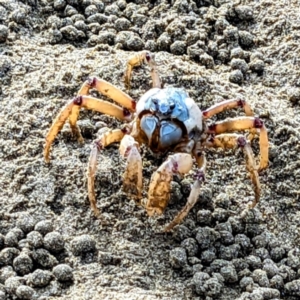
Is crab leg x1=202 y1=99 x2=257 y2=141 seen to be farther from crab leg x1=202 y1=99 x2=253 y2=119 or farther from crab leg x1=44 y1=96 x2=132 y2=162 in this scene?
crab leg x1=44 y1=96 x2=132 y2=162

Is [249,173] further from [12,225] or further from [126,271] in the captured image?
[12,225]

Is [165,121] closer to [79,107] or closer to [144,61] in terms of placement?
[79,107]

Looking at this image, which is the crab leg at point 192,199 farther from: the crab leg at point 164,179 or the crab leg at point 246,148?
the crab leg at point 246,148

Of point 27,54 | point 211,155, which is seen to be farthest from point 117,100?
point 27,54

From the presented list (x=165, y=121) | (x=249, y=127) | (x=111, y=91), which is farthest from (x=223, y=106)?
(x=111, y=91)

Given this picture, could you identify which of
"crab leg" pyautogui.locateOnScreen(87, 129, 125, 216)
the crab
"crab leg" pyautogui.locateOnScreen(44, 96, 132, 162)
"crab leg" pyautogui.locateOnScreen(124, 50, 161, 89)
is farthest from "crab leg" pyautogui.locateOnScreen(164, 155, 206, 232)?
"crab leg" pyautogui.locateOnScreen(124, 50, 161, 89)
